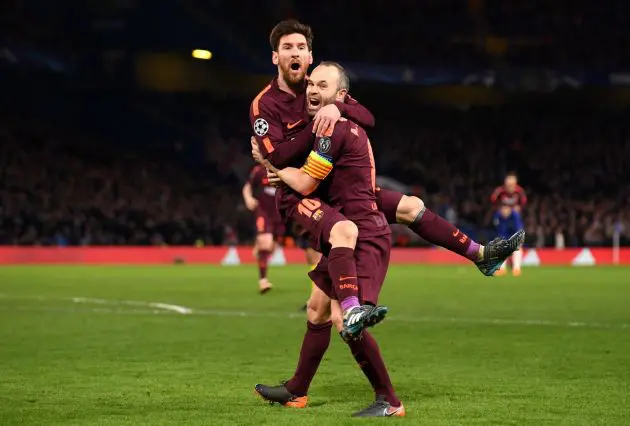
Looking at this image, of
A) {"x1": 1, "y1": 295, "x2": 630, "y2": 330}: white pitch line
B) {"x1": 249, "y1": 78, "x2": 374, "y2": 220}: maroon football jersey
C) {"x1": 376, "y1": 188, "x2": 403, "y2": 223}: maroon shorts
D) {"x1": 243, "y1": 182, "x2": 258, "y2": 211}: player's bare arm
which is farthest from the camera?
{"x1": 243, "y1": 182, "x2": 258, "y2": 211}: player's bare arm

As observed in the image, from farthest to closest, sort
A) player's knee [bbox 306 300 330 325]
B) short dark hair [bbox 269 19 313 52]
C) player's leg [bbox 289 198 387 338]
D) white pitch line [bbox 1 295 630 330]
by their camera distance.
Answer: white pitch line [bbox 1 295 630 330] → player's knee [bbox 306 300 330 325] → short dark hair [bbox 269 19 313 52] → player's leg [bbox 289 198 387 338]

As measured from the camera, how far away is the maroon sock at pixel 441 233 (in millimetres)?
6988

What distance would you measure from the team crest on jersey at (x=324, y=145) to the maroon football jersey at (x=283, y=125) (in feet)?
0.82

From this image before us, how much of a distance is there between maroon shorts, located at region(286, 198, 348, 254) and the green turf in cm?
102

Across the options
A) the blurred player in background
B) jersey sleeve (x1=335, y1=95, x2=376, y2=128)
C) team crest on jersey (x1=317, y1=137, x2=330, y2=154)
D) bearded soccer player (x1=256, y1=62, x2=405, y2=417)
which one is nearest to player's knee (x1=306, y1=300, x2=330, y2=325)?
bearded soccer player (x1=256, y1=62, x2=405, y2=417)

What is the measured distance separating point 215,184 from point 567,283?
19.5m

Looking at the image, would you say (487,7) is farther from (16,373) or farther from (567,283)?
(16,373)

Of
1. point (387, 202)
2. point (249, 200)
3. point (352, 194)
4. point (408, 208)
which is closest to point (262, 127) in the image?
point (352, 194)

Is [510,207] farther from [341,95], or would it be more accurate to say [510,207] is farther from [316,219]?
[316,219]

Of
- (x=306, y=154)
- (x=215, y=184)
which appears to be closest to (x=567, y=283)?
(x=306, y=154)

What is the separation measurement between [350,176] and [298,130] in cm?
52

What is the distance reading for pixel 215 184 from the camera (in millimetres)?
38781

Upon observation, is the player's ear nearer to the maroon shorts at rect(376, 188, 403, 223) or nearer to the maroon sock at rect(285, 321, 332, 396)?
the maroon shorts at rect(376, 188, 403, 223)

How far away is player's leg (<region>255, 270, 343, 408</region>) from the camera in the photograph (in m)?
6.82
